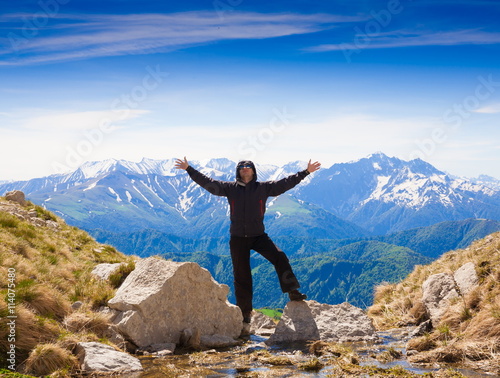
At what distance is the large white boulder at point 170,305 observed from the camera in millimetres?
10828

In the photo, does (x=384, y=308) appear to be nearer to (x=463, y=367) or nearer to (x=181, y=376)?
(x=463, y=367)

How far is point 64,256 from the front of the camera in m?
15.7

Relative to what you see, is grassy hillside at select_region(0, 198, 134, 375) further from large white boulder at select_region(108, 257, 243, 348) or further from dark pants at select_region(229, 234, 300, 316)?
dark pants at select_region(229, 234, 300, 316)

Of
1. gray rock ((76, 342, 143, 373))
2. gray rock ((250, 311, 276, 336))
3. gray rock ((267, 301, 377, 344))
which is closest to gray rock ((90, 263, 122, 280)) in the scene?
gray rock ((250, 311, 276, 336))

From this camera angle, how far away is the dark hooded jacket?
12.4 m

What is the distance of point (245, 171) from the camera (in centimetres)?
1266

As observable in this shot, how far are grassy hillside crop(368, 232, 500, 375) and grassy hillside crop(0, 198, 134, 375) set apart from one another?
7106mm

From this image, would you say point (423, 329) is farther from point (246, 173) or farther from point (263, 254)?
point (246, 173)

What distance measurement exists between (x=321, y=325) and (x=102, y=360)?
6.18 meters

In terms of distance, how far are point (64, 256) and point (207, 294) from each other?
6444 mm

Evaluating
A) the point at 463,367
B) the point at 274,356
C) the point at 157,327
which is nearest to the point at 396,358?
the point at 463,367

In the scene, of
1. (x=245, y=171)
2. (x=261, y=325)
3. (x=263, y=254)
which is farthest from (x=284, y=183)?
(x=261, y=325)

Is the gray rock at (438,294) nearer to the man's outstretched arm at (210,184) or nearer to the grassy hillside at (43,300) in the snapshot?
the man's outstretched arm at (210,184)

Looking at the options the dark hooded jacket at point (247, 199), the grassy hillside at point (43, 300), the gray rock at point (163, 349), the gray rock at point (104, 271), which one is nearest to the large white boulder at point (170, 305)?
the gray rock at point (163, 349)
